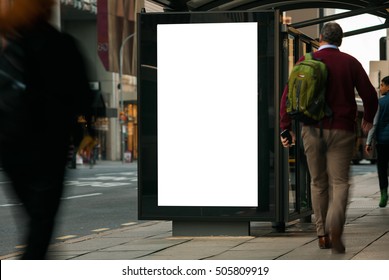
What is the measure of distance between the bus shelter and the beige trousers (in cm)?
142

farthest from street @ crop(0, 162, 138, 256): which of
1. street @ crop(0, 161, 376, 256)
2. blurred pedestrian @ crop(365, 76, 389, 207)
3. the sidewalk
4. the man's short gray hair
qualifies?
blurred pedestrian @ crop(365, 76, 389, 207)

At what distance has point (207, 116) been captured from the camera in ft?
28.7

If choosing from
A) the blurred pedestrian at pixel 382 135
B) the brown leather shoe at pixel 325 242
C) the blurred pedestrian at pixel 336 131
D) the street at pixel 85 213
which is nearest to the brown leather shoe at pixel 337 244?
the blurred pedestrian at pixel 336 131

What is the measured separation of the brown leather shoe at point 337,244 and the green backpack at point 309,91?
0.83 metres

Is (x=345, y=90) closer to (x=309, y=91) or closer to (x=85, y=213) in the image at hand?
(x=309, y=91)

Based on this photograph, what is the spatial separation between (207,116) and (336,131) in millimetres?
1818

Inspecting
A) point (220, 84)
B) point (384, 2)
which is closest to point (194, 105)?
point (220, 84)

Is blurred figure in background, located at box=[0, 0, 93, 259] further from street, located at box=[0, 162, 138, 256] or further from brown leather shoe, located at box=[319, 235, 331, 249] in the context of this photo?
brown leather shoe, located at box=[319, 235, 331, 249]

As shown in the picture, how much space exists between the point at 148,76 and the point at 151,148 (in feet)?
2.06

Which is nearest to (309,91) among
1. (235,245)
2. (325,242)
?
(325,242)

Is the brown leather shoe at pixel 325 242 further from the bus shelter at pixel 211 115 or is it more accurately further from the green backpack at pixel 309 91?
the bus shelter at pixel 211 115

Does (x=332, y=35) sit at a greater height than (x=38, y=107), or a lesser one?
greater

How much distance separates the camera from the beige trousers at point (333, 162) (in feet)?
23.5

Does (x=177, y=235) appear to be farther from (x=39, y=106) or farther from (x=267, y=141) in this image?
(x=39, y=106)
